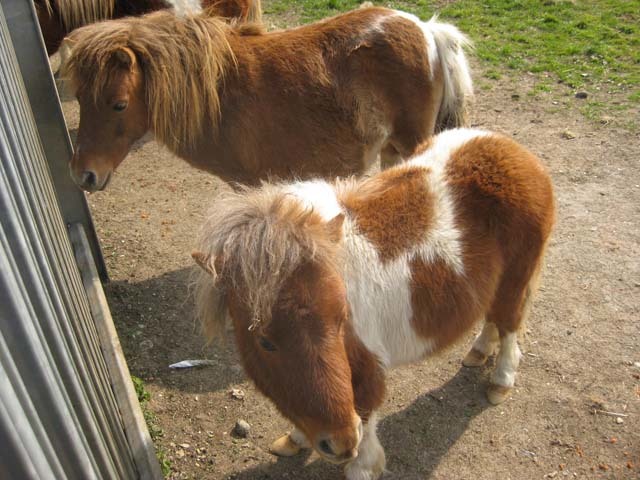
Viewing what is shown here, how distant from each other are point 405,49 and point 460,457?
314 cm

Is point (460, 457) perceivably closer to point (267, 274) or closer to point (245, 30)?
point (267, 274)

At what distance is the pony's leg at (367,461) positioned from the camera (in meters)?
3.08

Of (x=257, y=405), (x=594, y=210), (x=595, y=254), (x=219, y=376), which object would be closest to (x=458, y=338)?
(x=257, y=405)

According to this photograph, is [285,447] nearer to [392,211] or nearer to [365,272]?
[365,272]

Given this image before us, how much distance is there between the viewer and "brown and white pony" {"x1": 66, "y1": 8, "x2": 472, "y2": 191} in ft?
13.0

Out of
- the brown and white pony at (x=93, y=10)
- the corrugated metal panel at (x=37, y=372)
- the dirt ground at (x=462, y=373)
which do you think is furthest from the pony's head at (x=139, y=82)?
the brown and white pony at (x=93, y=10)

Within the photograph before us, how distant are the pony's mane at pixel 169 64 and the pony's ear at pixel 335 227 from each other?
6.69 ft

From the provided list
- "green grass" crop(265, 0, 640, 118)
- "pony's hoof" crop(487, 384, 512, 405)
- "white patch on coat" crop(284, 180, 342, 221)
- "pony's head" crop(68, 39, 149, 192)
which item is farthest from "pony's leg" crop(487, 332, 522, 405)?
"green grass" crop(265, 0, 640, 118)

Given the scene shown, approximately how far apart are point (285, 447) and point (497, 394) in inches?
59.1

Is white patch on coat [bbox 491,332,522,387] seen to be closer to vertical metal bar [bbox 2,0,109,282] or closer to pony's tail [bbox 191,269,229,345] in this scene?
pony's tail [bbox 191,269,229,345]

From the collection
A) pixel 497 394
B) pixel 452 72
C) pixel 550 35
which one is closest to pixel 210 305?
pixel 497 394

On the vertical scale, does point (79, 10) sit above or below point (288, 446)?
above

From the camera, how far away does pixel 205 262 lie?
2.39 meters

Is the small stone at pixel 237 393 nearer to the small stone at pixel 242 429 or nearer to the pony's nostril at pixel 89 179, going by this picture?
the small stone at pixel 242 429
